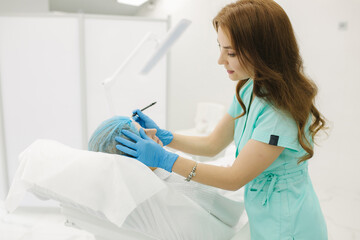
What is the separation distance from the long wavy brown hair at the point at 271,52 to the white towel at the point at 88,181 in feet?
1.57

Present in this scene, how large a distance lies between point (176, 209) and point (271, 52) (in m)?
0.62

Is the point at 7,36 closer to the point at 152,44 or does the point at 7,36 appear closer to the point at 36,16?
the point at 36,16

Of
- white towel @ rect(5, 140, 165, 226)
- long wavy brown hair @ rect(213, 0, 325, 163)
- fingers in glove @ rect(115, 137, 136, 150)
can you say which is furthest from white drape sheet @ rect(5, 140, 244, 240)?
long wavy brown hair @ rect(213, 0, 325, 163)

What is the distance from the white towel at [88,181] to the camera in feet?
2.64

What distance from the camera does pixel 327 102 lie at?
8.79ft

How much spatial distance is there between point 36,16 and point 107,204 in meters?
1.87

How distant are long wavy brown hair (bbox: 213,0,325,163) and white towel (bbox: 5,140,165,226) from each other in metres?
0.48

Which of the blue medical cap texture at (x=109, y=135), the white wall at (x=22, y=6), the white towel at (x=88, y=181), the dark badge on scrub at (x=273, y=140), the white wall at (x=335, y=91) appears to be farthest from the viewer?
the white wall at (x=22, y=6)

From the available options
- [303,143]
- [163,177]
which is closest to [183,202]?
[163,177]

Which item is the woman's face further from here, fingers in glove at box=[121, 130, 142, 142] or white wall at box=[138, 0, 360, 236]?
white wall at box=[138, 0, 360, 236]

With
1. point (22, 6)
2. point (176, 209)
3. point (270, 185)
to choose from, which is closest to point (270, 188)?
point (270, 185)

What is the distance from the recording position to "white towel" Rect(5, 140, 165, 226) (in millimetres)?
806

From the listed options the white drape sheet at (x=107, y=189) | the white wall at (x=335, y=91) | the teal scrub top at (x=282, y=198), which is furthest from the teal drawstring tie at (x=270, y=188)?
the white wall at (x=335, y=91)

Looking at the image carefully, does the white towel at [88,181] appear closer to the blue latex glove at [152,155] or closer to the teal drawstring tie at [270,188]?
the blue latex glove at [152,155]
